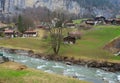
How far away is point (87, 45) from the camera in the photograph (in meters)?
73.1

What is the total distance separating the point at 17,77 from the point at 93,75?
1445 cm

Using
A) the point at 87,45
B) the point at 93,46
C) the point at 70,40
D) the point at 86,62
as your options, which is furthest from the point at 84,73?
the point at 70,40

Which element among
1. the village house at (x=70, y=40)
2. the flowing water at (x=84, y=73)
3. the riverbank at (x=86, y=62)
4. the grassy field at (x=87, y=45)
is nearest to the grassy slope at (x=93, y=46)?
the grassy field at (x=87, y=45)

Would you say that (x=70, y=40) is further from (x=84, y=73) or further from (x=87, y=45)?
(x=84, y=73)

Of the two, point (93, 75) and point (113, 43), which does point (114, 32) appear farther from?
point (93, 75)

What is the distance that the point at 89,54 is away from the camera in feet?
203

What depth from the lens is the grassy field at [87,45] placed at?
61.1 metres

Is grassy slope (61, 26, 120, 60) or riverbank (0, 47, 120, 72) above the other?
grassy slope (61, 26, 120, 60)

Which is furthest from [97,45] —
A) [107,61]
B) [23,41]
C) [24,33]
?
[24,33]

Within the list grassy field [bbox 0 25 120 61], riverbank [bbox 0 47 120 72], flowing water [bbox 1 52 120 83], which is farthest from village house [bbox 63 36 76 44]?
flowing water [bbox 1 52 120 83]

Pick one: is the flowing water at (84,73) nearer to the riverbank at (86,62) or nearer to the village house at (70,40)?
the riverbank at (86,62)

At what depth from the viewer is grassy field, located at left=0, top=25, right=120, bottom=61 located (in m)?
61.1

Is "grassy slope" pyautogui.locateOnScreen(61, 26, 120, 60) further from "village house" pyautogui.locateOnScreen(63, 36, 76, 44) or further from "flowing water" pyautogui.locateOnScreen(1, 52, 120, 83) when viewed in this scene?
"flowing water" pyautogui.locateOnScreen(1, 52, 120, 83)

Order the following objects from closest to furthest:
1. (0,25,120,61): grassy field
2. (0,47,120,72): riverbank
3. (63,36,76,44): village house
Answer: (0,47,120,72): riverbank → (0,25,120,61): grassy field → (63,36,76,44): village house
